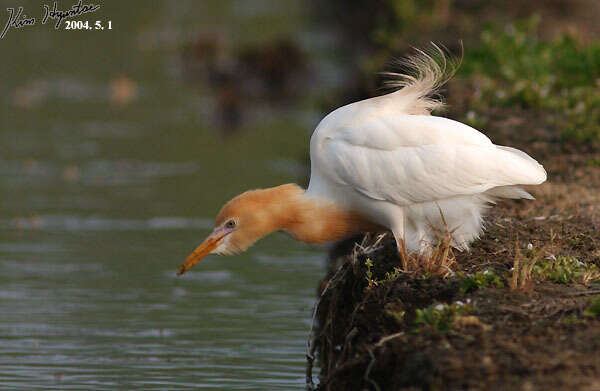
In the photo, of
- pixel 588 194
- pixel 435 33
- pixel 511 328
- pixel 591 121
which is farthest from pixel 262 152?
pixel 511 328

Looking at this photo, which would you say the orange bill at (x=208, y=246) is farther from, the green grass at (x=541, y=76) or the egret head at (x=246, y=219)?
the green grass at (x=541, y=76)

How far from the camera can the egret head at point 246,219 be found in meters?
6.64

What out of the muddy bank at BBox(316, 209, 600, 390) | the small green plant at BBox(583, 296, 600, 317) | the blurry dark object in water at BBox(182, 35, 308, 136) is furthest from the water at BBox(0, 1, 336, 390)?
the small green plant at BBox(583, 296, 600, 317)

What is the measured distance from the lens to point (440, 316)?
17.4ft

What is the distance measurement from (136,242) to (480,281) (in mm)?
5874

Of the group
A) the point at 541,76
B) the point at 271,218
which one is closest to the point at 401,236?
the point at 271,218

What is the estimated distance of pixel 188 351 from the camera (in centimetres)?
783

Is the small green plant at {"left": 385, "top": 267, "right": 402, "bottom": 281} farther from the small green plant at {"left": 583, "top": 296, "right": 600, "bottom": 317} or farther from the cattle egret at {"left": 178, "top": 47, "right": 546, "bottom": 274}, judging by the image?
the small green plant at {"left": 583, "top": 296, "right": 600, "bottom": 317}

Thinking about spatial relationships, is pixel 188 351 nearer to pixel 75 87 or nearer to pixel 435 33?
pixel 435 33

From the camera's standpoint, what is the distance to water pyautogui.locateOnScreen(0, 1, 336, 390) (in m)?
7.65

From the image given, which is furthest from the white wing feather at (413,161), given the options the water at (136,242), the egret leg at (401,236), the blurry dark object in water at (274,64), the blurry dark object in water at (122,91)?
the blurry dark object in water at (274,64)

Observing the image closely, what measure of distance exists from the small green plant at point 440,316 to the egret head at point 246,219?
1.51m

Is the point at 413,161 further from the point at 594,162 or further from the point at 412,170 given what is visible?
the point at 594,162

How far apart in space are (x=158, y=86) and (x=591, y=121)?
13507 mm
